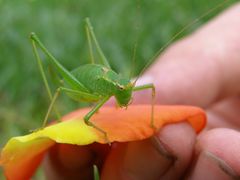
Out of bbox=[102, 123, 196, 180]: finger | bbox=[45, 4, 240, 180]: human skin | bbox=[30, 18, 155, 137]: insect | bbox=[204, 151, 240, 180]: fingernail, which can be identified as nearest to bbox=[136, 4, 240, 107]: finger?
bbox=[45, 4, 240, 180]: human skin

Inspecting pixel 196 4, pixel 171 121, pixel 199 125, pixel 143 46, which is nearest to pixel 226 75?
pixel 199 125

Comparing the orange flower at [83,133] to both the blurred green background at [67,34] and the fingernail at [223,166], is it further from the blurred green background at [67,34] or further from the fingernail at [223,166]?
the blurred green background at [67,34]

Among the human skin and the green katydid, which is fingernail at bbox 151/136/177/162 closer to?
the human skin

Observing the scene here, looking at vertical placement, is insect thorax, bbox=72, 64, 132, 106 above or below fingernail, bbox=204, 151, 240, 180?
above

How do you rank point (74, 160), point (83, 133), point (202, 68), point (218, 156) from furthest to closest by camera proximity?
point (202, 68), point (74, 160), point (218, 156), point (83, 133)

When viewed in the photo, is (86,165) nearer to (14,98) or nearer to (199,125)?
(199,125)

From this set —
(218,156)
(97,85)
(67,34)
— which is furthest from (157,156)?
(67,34)

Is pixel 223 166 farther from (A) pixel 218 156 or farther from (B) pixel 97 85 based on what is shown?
(B) pixel 97 85
